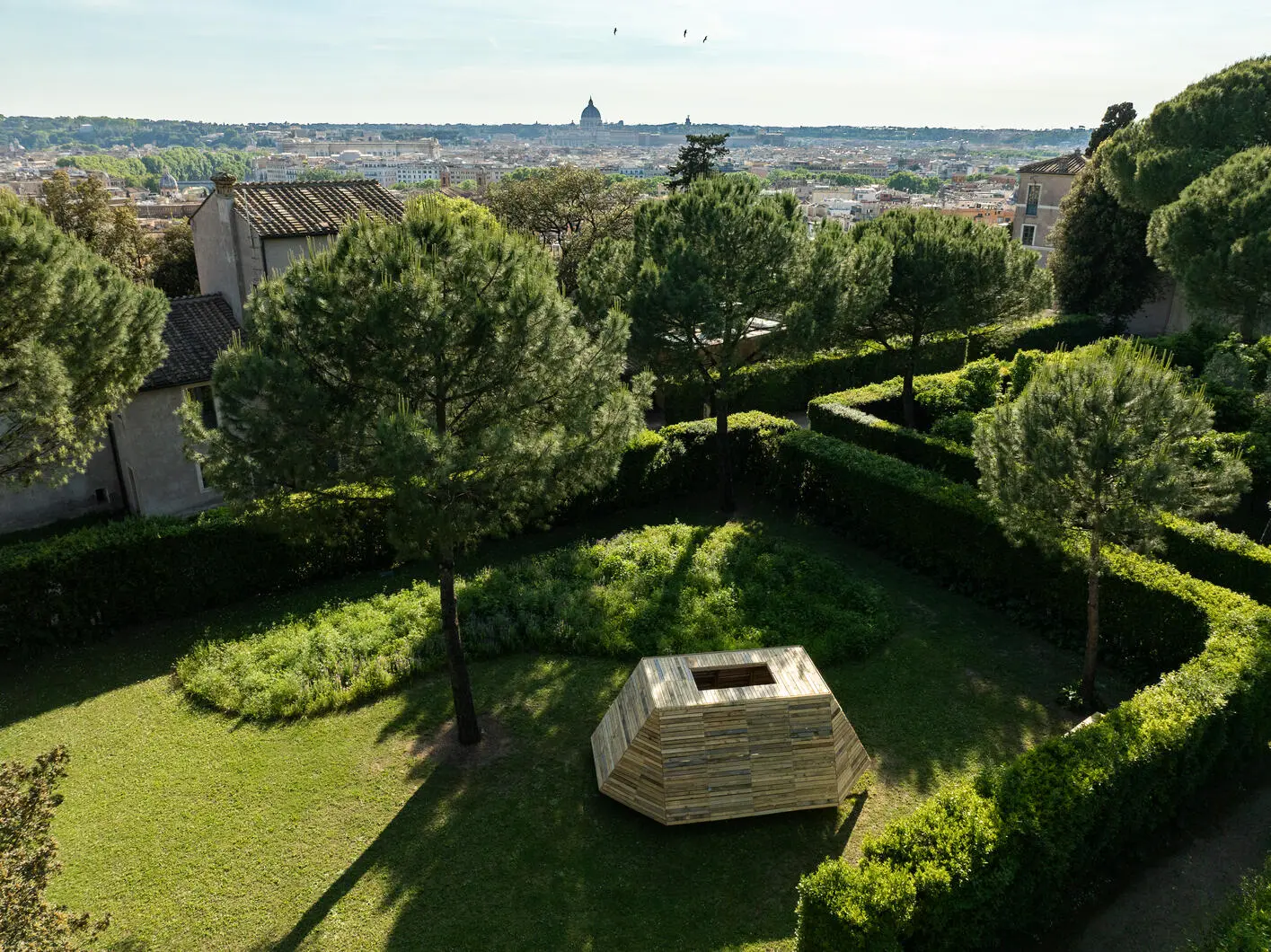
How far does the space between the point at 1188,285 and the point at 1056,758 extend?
25.2 m

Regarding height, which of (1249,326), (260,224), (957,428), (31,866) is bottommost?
(957,428)

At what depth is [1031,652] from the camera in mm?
13969

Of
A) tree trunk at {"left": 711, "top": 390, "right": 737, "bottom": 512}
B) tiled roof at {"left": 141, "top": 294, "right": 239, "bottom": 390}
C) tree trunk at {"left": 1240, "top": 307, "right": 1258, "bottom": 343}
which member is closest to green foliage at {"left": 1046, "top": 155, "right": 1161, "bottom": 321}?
tree trunk at {"left": 1240, "top": 307, "right": 1258, "bottom": 343}

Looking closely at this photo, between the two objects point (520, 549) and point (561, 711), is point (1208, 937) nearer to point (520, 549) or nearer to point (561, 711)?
point (561, 711)

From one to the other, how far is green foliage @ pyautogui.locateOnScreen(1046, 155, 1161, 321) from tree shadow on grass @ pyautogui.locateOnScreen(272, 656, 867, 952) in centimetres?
3564

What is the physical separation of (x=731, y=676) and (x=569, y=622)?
4061 mm

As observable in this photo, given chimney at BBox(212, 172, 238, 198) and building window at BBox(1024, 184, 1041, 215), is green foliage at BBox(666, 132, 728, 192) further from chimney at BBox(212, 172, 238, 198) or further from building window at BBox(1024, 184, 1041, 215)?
chimney at BBox(212, 172, 238, 198)

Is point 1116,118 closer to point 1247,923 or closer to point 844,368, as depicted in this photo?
point 844,368

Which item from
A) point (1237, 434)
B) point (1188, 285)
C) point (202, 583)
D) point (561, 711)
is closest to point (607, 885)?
point (561, 711)

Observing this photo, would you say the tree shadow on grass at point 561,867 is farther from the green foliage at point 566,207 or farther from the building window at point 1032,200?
the building window at point 1032,200

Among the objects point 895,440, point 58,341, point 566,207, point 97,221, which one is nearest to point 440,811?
point 58,341

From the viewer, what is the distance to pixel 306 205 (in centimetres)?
2439

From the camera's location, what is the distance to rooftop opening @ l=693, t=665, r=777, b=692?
10.9 m

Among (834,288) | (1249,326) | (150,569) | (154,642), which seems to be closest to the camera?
(154,642)
